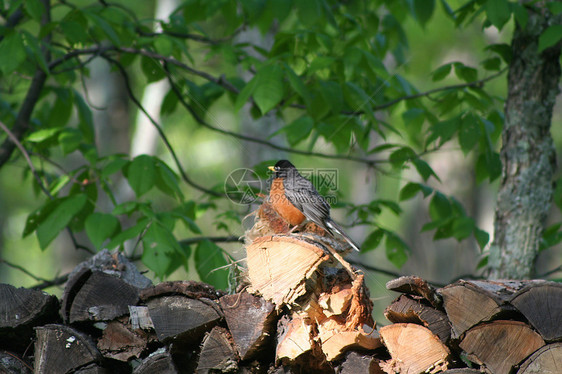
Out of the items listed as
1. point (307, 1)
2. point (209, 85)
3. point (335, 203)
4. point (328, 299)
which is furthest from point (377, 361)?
point (209, 85)

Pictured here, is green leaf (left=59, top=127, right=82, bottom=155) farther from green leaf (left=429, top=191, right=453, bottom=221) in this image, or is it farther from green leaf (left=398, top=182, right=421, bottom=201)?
green leaf (left=429, top=191, right=453, bottom=221)

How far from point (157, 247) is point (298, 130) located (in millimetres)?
1406

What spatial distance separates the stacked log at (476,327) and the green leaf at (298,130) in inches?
84.7

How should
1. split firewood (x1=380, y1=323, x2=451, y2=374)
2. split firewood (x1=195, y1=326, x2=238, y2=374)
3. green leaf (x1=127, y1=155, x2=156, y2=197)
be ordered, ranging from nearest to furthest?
split firewood (x1=380, y1=323, x2=451, y2=374) → split firewood (x1=195, y1=326, x2=238, y2=374) → green leaf (x1=127, y1=155, x2=156, y2=197)

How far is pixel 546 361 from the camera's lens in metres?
1.79

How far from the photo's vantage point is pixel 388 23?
5.42 metres

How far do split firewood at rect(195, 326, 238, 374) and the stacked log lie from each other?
2.16 feet

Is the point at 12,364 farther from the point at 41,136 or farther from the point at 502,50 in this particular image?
the point at 502,50

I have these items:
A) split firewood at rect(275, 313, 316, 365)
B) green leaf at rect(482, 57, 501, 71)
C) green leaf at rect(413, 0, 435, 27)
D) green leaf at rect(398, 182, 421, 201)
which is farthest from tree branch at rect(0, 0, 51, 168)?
green leaf at rect(482, 57, 501, 71)

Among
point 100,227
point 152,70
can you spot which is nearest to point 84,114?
point 152,70

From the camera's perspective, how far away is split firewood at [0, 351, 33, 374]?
248 centimetres

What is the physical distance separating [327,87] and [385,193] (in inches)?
546

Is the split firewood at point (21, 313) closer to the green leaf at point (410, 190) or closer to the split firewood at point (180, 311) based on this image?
the split firewood at point (180, 311)

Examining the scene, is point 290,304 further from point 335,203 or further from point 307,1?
point 307,1
